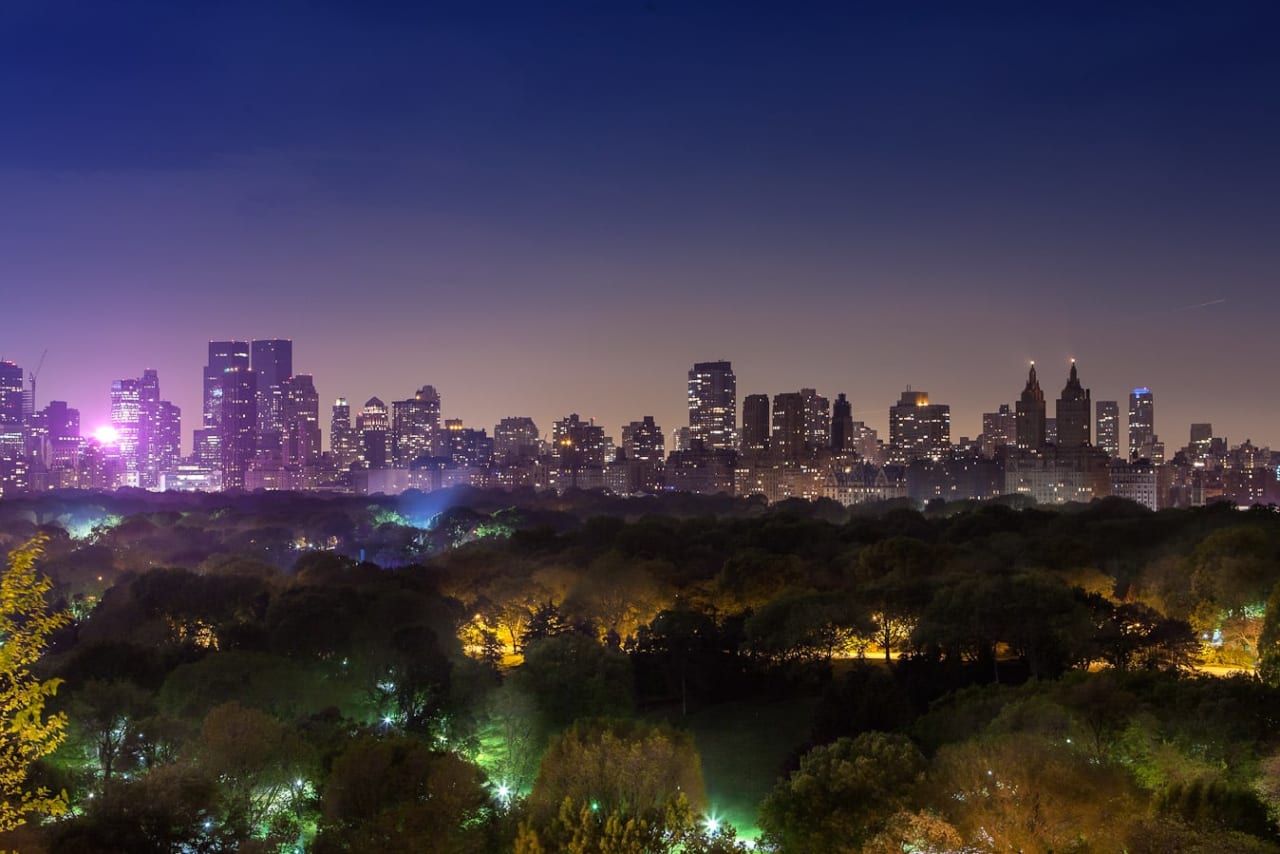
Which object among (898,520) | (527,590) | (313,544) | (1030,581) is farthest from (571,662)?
(313,544)

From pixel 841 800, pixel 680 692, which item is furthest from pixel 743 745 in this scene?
pixel 841 800

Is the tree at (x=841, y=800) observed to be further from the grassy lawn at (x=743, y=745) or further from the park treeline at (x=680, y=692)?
the grassy lawn at (x=743, y=745)

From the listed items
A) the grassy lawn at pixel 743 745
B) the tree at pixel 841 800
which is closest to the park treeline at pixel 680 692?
the tree at pixel 841 800

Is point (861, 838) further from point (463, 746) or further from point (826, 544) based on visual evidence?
point (826, 544)

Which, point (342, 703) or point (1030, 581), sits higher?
point (1030, 581)

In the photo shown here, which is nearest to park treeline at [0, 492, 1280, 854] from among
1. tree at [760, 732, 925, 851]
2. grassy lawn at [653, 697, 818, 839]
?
tree at [760, 732, 925, 851]

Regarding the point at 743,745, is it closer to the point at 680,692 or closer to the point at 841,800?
the point at 680,692
